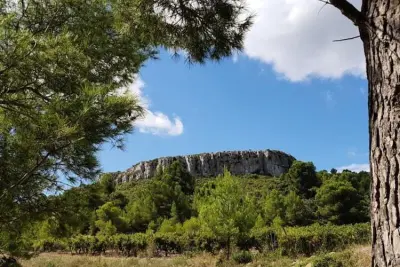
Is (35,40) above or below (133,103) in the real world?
above

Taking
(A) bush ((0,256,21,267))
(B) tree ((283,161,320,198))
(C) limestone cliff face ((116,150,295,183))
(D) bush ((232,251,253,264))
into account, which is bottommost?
(D) bush ((232,251,253,264))

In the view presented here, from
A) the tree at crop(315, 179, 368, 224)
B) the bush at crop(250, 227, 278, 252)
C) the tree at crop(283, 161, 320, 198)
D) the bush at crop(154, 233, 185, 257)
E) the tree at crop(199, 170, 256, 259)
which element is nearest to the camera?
the tree at crop(199, 170, 256, 259)

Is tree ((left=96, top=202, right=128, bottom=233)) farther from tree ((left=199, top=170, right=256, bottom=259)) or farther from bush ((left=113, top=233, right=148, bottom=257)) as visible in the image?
tree ((left=199, top=170, right=256, bottom=259))

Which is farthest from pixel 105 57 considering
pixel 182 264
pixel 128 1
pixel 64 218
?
pixel 182 264

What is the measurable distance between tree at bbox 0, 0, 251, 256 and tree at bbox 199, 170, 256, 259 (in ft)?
41.1

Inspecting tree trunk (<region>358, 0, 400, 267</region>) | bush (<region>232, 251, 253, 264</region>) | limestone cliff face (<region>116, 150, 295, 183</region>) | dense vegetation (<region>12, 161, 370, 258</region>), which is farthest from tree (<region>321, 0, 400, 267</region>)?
limestone cliff face (<region>116, 150, 295, 183</region>)

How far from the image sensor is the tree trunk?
6.53 ft

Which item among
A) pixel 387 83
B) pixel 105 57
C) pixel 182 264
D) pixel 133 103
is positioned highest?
pixel 105 57

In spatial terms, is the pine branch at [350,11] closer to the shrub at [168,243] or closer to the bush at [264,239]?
the bush at [264,239]

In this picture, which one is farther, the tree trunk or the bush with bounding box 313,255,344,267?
the bush with bounding box 313,255,344,267

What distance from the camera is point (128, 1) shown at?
399cm

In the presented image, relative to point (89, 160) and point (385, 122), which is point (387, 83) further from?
point (89, 160)

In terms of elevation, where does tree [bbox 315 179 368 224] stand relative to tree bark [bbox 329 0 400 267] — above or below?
above

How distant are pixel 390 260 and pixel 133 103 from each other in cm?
381
